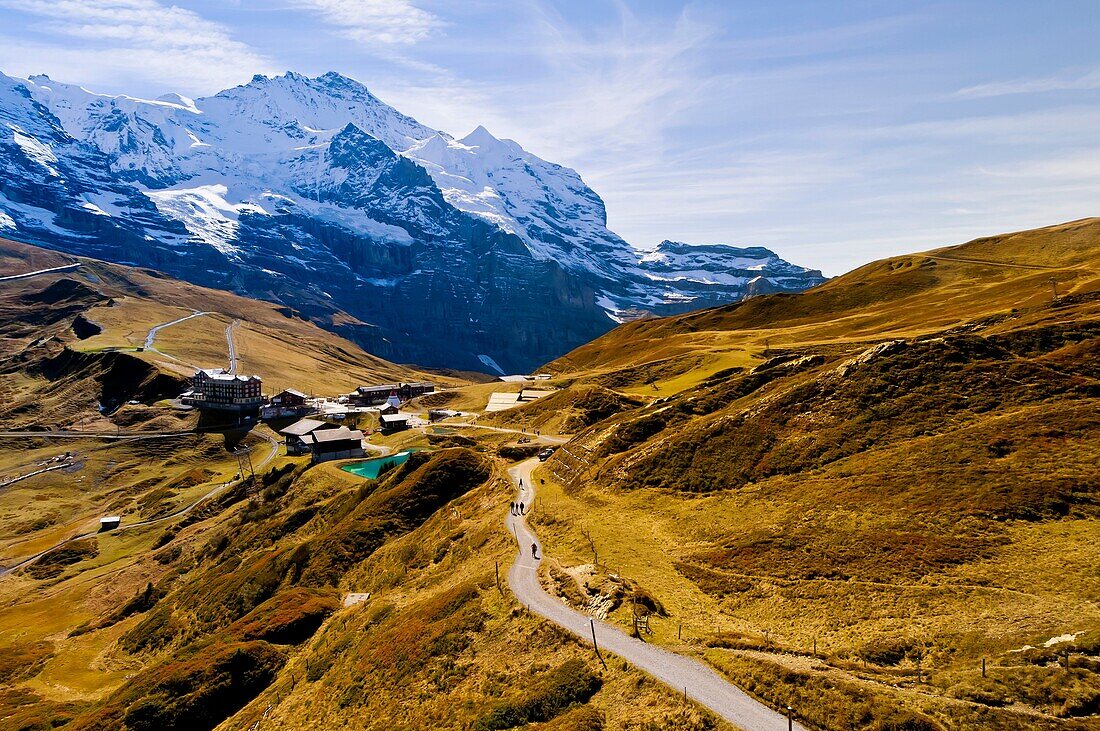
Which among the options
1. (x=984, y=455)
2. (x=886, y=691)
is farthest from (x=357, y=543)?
(x=984, y=455)

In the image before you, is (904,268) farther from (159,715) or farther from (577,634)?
(159,715)

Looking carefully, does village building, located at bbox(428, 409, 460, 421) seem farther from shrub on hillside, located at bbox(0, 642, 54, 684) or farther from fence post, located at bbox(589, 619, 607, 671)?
fence post, located at bbox(589, 619, 607, 671)

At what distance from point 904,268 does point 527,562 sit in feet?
664

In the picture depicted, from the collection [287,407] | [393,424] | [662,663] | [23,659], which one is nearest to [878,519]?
[662,663]

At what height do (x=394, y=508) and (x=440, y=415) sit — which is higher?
(x=440, y=415)

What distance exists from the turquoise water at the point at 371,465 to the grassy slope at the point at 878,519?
39634mm

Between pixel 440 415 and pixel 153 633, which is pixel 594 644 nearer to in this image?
pixel 153 633

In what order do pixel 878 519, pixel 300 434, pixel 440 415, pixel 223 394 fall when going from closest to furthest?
pixel 878 519
pixel 300 434
pixel 440 415
pixel 223 394

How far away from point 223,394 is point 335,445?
71.0 metres

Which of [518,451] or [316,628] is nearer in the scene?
[316,628]

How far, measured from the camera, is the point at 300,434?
5044 inches

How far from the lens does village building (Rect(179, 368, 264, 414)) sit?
527 ft

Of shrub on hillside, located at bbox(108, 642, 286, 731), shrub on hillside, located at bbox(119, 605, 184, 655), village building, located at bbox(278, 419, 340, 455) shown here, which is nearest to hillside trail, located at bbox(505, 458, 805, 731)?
shrub on hillside, located at bbox(108, 642, 286, 731)

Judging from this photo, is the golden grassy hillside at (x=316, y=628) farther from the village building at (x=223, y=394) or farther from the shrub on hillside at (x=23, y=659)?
the village building at (x=223, y=394)
